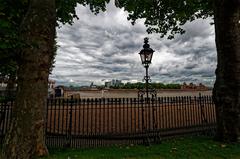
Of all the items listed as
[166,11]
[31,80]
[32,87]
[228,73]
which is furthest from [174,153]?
[166,11]

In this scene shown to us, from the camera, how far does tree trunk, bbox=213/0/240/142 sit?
265 inches

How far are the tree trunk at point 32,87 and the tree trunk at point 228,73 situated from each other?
5429 mm

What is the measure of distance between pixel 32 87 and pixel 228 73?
19.4 ft

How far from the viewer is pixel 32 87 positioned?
523 cm

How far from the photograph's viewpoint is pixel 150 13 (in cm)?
1226

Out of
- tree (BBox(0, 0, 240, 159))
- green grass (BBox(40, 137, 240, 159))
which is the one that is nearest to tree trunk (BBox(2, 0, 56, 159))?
tree (BBox(0, 0, 240, 159))

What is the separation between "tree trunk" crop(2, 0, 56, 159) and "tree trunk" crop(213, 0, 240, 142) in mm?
5429

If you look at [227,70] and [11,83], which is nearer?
[227,70]

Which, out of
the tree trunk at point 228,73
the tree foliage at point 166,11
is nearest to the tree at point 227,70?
the tree trunk at point 228,73

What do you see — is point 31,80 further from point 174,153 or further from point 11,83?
point 11,83

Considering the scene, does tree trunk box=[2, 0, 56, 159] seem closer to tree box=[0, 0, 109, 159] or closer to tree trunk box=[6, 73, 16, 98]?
tree box=[0, 0, 109, 159]

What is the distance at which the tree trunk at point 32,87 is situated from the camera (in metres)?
5.02

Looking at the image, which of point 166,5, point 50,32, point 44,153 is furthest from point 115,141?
point 166,5

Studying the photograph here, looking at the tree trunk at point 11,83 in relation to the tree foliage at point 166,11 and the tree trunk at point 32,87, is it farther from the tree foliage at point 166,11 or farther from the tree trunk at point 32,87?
the tree foliage at point 166,11
